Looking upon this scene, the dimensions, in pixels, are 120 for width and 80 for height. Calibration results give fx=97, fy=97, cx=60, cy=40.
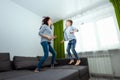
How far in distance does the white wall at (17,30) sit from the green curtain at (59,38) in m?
0.71

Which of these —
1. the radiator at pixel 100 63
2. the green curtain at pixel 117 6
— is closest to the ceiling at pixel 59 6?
the green curtain at pixel 117 6

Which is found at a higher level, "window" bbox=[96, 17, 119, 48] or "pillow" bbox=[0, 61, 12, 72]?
"window" bbox=[96, 17, 119, 48]

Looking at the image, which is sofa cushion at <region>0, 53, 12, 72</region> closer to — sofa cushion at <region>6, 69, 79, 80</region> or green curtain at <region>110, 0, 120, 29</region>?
sofa cushion at <region>6, 69, 79, 80</region>

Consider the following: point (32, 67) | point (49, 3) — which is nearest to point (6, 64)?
point (32, 67)

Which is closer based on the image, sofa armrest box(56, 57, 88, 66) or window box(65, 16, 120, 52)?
sofa armrest box(56, 57, 88, 66)

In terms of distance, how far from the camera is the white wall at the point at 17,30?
2492mm

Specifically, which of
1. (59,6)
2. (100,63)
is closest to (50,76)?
(100,63)

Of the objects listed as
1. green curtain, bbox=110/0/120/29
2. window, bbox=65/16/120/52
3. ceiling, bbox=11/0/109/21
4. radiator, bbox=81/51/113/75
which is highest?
ceiling, bbox=11/0/109/21

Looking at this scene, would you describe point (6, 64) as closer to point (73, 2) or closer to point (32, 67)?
point (32, 67)

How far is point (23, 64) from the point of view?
2.06 metres

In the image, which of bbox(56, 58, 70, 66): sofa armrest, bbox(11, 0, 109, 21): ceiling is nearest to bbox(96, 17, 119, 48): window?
bbox(11, 0, 109, 21): ceiling

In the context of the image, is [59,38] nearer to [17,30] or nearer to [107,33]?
[17,30]

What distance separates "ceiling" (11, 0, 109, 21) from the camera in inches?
116

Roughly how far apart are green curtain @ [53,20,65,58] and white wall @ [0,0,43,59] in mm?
706
